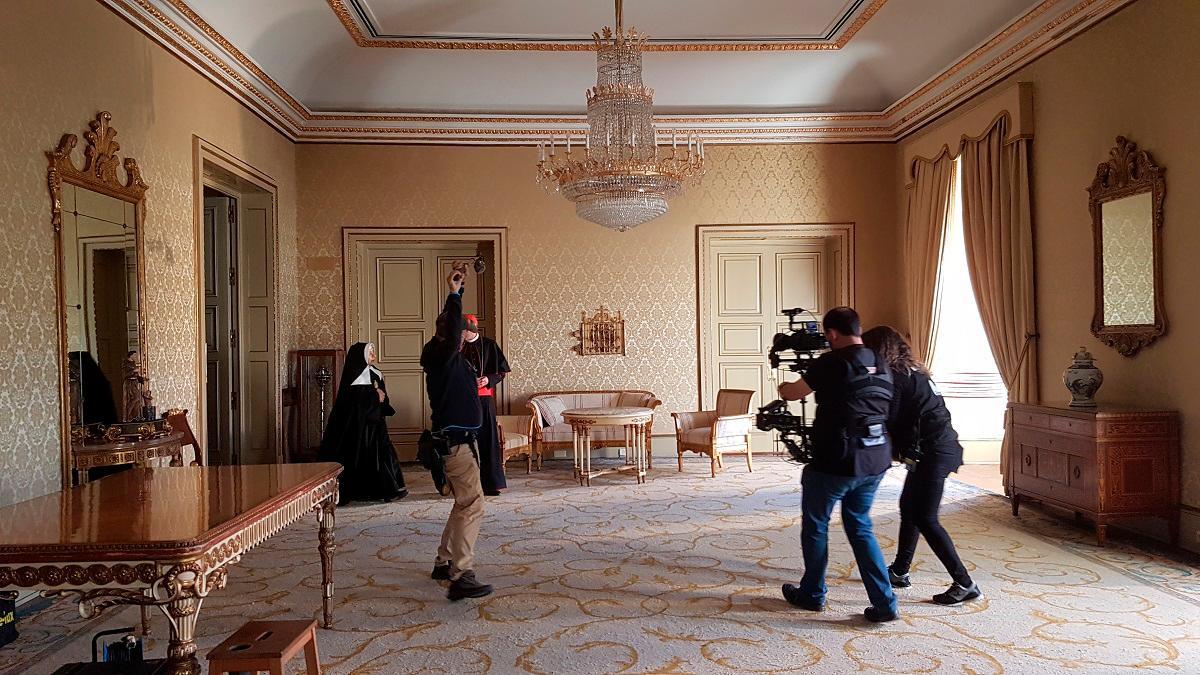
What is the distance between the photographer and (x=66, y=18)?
5.36 metres

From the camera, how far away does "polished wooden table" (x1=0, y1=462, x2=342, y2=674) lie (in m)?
2.61

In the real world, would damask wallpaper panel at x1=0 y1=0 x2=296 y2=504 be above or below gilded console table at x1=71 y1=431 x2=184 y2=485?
above

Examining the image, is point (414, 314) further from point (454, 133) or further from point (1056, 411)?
point (1056, 411)

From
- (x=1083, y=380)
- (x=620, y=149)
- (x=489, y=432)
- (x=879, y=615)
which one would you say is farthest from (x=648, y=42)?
(x=879, y=615)

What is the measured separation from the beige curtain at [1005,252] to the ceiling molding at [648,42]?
1796 millimetres

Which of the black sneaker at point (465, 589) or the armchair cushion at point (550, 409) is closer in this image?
the black sneaker at point (465, 589)

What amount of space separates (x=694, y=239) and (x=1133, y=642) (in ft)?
A: 23.3

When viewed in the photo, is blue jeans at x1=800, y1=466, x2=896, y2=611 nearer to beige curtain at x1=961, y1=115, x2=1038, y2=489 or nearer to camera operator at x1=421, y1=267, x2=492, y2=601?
camera operator at x1=421, y1=267, x2=492, y2=601

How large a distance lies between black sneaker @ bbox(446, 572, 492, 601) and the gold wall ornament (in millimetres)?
5766

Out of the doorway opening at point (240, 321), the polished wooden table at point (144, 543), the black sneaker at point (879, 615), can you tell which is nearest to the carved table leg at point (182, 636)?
the polished wooden table at point (144, 543)

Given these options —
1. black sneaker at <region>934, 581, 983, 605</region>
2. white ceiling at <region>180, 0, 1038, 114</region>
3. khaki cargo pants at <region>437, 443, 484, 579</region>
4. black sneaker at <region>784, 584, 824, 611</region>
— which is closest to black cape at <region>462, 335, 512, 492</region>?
khaki cargo pants at <region>437, 443, 484, 579</region>

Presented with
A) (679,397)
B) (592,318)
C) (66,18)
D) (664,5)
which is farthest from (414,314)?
(66,18)

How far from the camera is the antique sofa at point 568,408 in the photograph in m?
9.30

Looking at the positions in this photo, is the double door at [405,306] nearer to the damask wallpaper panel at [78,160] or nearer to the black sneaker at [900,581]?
the damask wallpaper panel at [78,160]
